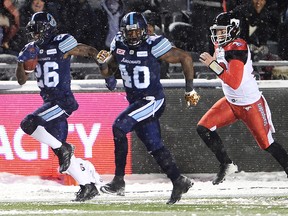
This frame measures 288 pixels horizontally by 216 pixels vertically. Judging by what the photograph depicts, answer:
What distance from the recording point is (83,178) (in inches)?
439

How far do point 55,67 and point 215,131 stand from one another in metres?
1.84

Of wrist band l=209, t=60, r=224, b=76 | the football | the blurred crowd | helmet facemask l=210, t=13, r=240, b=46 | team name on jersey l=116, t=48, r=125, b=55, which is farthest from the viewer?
the blurred crowd

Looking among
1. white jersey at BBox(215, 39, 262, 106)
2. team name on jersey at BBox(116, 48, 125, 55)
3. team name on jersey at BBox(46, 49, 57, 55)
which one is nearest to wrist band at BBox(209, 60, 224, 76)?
white jersey at BBox(215, 39, 262, 106)

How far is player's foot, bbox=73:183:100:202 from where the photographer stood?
1107 cm

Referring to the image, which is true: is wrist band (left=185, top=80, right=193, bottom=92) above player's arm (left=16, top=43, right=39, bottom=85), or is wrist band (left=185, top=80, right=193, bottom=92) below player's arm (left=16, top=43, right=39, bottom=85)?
below

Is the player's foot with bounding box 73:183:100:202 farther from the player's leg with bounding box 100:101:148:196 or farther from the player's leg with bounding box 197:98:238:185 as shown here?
the player's leg with bounding box 197:98:238:185

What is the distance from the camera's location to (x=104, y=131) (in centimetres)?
1267

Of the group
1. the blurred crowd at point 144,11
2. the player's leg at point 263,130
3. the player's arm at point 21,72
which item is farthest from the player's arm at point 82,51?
the blurred crowd at point 144,11

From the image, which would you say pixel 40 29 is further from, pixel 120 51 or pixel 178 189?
pixel 178 189

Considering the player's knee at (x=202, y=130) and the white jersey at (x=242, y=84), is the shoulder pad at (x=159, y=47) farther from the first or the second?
the player's knee at (x=202, y=130)

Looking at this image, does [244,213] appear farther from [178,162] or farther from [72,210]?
[178,162]

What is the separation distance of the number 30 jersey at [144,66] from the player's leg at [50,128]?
0.86 metres

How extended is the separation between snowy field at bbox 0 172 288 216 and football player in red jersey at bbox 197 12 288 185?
0.42 m

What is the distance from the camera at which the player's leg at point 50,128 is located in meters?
11.1
